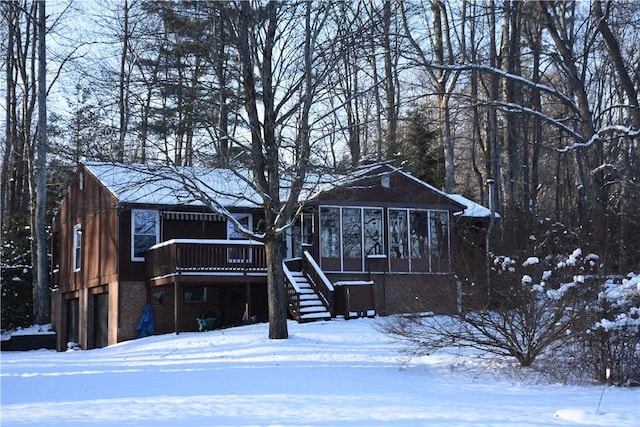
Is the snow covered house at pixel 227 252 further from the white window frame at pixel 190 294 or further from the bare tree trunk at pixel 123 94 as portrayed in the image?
the bare tree trunk at pixel 123 94

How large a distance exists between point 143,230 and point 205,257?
3.38 m

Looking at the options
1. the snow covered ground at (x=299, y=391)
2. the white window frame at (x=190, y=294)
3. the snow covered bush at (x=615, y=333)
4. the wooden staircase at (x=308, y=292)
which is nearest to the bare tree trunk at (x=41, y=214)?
the white window frame at (x=190, y=294)

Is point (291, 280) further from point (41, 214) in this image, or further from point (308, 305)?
point (41, 214)

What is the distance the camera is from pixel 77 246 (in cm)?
2964

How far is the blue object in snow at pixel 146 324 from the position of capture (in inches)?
982

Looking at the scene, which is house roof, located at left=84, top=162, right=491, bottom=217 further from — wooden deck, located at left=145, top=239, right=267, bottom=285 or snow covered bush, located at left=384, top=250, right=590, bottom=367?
snow covered bush, located at left=384, top=250, right=590, bottom=367

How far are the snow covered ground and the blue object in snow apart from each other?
6152 mm

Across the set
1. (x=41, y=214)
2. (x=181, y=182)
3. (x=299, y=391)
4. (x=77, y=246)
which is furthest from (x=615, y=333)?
(x=41, y=214)

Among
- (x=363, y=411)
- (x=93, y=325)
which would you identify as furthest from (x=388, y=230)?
(x=363, y=411)

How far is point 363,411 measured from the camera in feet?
34.0

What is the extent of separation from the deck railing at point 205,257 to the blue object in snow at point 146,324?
123cm

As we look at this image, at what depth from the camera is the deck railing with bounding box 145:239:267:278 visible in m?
23.1

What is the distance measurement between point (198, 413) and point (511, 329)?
543cm

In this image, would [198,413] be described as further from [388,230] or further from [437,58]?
[437,58]
